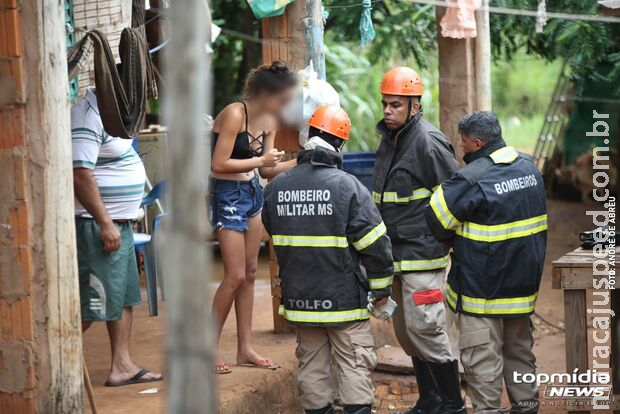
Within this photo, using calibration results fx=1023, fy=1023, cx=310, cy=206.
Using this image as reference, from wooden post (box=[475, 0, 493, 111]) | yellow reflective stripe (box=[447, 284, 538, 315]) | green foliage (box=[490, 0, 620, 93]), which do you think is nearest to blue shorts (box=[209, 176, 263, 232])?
yellow reflective stripe (box=[447, 284, 538, 315])

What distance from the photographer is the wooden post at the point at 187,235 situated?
2447mm

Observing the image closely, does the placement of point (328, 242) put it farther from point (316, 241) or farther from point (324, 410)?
point (324, 410)

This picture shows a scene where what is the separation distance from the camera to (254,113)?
6398mm

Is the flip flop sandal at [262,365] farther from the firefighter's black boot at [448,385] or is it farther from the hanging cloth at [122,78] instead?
the hanging cloth at [122,78]

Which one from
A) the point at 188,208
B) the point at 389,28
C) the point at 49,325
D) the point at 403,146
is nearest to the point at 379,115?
the point at 389,28

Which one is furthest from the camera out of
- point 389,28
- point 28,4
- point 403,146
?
point 389,28

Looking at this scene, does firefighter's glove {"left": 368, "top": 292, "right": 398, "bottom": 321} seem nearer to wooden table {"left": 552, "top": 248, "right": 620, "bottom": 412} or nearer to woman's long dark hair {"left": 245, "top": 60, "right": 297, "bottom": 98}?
wooden table {"left": 552, "top": 248, "right": 620, "bottom": 412}

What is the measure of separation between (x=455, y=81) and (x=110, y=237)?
3.38 metres

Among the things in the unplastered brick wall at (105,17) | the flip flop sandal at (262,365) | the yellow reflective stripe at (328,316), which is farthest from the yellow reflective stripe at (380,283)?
the unplastered brick wall at (105,17)

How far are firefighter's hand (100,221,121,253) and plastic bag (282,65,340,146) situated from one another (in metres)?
1.40

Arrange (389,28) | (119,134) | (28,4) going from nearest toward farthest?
(28,4) → (119,134) → (389,28)

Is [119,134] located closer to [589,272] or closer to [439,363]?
[439,363]

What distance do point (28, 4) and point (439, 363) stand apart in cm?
329

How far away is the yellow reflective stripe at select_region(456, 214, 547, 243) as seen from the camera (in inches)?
232
